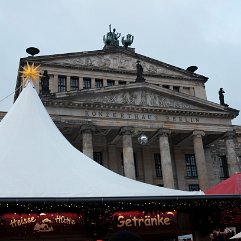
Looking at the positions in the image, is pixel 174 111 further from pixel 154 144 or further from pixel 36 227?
pixel 36 227

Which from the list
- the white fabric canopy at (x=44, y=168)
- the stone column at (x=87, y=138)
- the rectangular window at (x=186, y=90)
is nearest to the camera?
the white fabric canopy at (x=44, y=168)

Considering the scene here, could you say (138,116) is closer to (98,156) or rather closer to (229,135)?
(98,156)

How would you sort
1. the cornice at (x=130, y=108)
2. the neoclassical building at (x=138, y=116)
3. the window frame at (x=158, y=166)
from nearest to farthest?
the cornice at (x=130, y=108) → the neoclassical building at (x=138, y=116) → the window frame at (x=158, y=166)

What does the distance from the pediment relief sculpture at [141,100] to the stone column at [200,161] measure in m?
2.72

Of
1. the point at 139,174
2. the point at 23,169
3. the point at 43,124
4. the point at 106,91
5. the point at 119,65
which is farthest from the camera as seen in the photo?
the point at 119,65

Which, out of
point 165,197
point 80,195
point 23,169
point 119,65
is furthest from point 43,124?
point 119,65

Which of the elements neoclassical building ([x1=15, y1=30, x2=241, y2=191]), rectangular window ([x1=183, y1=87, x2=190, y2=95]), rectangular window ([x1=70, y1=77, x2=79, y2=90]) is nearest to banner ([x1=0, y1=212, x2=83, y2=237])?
neoclassical building ([x1=15, y1=30, x2=241, y2=191])

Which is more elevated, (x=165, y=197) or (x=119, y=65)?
(x=119, y=65)

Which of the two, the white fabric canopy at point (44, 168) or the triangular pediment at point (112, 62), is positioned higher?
the triangular pediment at point (112, 62)

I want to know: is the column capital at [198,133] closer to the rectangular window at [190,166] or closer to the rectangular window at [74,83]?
the rectangular window at [190,166]

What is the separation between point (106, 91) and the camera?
33.2m

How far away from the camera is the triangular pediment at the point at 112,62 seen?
38.4 m

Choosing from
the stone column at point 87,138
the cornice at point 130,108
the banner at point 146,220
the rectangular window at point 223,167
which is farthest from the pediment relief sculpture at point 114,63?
the banner at point 146,220

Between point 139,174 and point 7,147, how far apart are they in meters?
27.5
